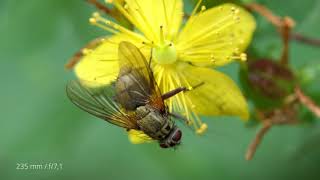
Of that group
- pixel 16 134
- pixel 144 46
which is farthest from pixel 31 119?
pixel 144 46

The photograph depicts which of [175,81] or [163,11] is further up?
[163,11]

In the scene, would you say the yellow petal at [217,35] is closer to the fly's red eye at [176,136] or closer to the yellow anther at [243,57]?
the yellow anther at [243,57]

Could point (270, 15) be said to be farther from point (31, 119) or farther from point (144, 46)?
point (31, 119)

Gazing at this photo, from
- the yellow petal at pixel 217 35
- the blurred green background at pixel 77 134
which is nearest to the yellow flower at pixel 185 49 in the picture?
the yellow petal at pixel 217 35

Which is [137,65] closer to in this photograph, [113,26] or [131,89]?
[131,89]

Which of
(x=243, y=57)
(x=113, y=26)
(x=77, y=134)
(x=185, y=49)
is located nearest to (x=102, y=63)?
(x=113, y=26)

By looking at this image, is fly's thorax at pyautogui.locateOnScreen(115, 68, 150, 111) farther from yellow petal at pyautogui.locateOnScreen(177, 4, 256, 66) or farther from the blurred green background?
the blurred green background
